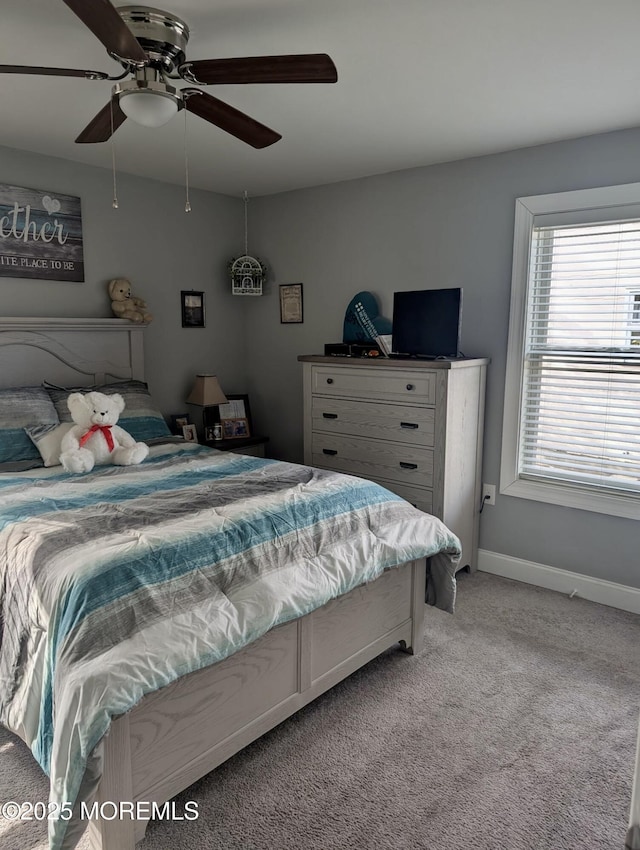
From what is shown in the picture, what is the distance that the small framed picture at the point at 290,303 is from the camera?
14.8 feet

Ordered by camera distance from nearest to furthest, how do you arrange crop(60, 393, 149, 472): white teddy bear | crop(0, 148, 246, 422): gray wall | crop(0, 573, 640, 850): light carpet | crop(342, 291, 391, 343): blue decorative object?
1. crop(0, 573, 640, 850): light carpet
2. crop(60, 393, 149, 472): white teddy bear
3. crop(0, 148, 246, 422): gray wall
4. crop(342, 291, 391, 343): blue decorative object

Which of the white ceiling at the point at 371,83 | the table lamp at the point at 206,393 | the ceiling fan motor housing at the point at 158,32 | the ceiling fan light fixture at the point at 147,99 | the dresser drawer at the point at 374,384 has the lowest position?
the table lamp at the point at 206,393

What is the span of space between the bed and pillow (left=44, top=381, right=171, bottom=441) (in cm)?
55

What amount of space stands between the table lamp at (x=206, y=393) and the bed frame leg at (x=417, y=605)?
7.15ft

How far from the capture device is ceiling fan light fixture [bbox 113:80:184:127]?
1.94 m

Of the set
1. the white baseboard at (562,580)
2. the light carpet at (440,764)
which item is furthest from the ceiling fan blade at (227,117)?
the white baseboard at (562,580)

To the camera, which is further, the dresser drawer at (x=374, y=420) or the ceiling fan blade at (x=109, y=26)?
the dresser drawer at (x=374, y=420)

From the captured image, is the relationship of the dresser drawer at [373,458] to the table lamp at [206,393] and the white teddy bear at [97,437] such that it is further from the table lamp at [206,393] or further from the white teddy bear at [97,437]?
the white teddy bear at [97,437]

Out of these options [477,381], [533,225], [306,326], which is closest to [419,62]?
[533,225]

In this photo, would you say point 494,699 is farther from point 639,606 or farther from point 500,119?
point 500,119

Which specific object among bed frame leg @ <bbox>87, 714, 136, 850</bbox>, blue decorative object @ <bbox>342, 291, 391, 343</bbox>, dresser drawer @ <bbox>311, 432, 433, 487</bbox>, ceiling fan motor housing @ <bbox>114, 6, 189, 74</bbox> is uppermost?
ceiling fan motor housing @ <bbox>114, 6, 189, 74</bbox>

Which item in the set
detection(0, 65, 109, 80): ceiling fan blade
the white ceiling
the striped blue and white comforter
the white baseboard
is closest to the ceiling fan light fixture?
detection(0, 65, 109, 80): ceiling fan blade

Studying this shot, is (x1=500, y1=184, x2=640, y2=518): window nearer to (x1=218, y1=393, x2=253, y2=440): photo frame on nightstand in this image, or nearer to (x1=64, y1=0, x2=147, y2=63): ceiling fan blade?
(x1=218, y1=393, x2=253, y2=440): photo frame on nightstand

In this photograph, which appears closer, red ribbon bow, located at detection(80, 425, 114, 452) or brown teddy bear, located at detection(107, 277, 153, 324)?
red ribbon bow, located at detection(80, 425, 114, 452)
